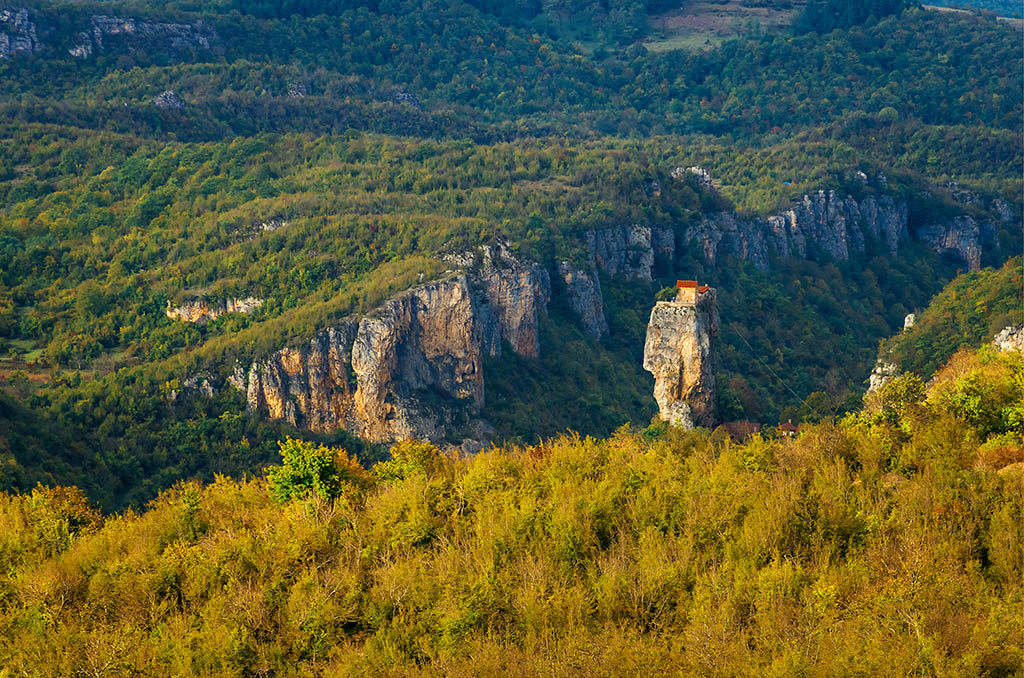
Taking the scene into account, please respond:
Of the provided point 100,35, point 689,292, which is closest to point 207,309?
point 689,292

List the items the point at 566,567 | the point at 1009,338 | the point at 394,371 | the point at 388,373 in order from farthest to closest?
the point at 394,371, the point at 388,373, the point at 1009,338, the point at 566,567

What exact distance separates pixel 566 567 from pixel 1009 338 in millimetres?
36307

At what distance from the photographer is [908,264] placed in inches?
4729

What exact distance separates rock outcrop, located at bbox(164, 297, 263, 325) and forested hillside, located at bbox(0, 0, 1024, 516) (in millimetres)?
248

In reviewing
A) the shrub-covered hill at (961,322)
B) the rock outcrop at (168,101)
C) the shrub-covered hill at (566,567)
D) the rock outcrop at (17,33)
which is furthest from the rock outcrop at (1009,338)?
the rock outcrop at (17,33)

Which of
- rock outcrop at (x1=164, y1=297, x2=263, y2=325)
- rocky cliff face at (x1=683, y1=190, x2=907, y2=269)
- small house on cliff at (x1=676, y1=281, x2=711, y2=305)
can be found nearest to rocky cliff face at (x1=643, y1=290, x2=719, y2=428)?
small house on cliff at (x1=676, y1=281, x2=711, y2=305)

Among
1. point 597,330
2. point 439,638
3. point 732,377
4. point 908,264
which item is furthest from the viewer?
point 908,264

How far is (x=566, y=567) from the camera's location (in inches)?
1129

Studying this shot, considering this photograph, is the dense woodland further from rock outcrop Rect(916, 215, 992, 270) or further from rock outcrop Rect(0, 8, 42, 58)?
rock outcrop Rect(916, 215, 992, 270)

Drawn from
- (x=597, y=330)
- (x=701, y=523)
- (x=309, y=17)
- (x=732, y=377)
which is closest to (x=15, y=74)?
(x=309, y=17)

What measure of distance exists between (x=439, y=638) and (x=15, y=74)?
115924 millimetres

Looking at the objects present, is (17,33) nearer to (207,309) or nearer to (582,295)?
(207,309)

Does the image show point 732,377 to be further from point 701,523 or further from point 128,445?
point 701,523

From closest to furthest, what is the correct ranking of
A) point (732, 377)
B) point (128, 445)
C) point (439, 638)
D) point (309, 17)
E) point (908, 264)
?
1. point (439, 638)
2. point (128, 445)
3. point (732, 377)
4. point (908, 264)
5. point (309, 17)
